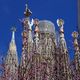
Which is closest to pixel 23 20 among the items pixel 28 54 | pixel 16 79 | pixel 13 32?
pixel 28 54

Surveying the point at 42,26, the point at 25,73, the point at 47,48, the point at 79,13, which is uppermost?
the point at 42,26

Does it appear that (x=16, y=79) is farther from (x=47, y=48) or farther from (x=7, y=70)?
(x=47, y=48)

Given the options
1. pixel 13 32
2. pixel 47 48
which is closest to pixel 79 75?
pixel 47 48

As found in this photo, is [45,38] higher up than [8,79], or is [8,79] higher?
[45,38]

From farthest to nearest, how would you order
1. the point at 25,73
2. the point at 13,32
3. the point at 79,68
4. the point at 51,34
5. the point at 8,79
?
the point at 13,32
the point at 51,34
the point at 79,68
the point at 8,79
the point at 25,73

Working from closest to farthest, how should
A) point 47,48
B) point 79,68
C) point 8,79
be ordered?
point 8,79
point 79,68
point 47,48

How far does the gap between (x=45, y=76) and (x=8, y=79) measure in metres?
4.14

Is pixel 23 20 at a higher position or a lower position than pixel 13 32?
lower

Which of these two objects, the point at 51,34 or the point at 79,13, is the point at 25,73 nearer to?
the point at 79,13

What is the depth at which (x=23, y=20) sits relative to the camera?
17.9m

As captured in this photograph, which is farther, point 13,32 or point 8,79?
point 13,32

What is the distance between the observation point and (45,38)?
70.1m

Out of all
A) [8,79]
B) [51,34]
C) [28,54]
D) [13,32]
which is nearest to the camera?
[8,79]

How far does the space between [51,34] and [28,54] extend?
55.1 m
